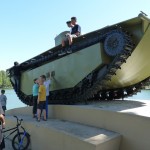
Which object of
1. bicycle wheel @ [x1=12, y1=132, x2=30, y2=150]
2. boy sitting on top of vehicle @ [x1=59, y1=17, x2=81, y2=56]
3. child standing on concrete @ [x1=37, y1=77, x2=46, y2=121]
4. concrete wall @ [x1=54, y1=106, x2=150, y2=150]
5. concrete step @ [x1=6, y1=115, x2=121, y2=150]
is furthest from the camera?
boy sitting on top of vehicle @ [x1=59, y1=17, x2=81, y2=56]

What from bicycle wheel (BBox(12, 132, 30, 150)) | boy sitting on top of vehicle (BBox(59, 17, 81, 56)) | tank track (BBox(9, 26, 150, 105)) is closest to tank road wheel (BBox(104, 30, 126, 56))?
tank track (BBox(9, 26, 150, 105))

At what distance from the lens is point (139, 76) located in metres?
10.5

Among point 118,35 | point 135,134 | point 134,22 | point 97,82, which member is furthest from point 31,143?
point 134,22

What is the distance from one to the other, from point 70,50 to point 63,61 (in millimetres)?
628

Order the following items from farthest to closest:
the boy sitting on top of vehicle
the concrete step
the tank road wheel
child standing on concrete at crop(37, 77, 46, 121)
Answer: the boy sitting on top of vehicle < child standing on concrete at crop(37, 77, 46, 121) < the tank road wheel < the concrete step

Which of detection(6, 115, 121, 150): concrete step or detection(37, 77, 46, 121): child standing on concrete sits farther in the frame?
detection(37, 77, 46, 121): child standing on concrete

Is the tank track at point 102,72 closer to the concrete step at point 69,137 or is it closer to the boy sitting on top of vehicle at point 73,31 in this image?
the boy sitting on top of vehicle at point 73,31

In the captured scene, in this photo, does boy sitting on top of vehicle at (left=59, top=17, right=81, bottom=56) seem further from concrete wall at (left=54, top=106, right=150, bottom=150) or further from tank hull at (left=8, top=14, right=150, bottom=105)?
concrete wall at (left=54, top=106, right=150, bottom=150)

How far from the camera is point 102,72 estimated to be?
362 inches

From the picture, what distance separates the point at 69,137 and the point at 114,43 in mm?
3552

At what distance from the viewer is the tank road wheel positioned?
338 inches

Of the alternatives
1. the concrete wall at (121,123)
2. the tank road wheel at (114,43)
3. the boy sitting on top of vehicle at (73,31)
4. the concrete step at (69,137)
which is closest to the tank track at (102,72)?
the tank road wheel at (114,43)

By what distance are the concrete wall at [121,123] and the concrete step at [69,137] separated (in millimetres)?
123

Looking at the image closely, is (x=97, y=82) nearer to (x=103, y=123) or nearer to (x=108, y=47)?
(x=108, y=47)
